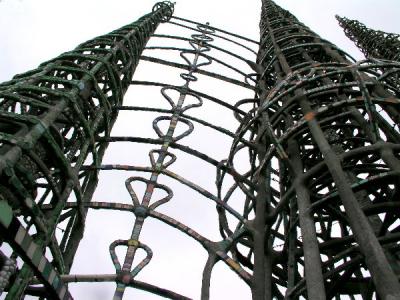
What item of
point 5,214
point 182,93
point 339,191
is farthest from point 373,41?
point 5,214

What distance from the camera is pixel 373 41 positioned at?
61.2 ft

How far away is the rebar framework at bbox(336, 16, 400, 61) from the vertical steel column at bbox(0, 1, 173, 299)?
12.3 metres

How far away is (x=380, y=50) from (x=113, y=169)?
579 inches

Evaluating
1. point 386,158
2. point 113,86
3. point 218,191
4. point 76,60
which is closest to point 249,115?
point 218,191

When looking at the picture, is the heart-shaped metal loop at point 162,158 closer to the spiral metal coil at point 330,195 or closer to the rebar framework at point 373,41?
the spiral metal coil at point 330,195

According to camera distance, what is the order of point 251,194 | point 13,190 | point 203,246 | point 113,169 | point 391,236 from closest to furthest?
point 13,190, point 391,236, point 203,246, point 113,169, point 251,194

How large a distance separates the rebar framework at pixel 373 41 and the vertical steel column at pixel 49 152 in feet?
40.4

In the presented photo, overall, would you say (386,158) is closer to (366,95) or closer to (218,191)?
(366,95)

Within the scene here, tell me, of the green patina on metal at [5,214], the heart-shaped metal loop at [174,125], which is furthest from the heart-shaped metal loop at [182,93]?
the green patina on metal at [5,214]

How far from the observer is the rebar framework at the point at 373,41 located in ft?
55.5

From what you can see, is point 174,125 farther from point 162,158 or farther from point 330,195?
point 330,195

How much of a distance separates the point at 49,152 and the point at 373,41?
17378 millimetres

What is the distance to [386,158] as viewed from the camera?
4.26 m

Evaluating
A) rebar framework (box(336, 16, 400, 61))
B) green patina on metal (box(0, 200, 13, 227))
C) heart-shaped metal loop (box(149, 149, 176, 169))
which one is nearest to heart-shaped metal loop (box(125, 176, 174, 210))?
heart-shaped metal loop (box(149, 149, 176, 169))
